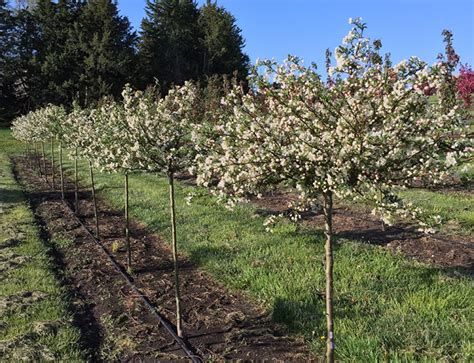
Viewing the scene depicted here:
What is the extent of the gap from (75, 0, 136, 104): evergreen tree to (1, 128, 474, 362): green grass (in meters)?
41.2

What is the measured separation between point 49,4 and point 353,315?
189ft

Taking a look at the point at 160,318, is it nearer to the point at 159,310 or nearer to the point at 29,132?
the point at 159,310

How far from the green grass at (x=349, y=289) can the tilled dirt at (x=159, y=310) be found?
0.27m

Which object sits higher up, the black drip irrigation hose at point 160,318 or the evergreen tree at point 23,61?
the evergreen tree at point 23,61

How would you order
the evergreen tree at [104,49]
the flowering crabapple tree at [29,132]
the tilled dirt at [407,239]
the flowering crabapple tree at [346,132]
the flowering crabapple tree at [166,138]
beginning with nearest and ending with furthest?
the flowering crabapple tree at [346,132] < the flowering crabapple tree at [166,138] < the tilled dirt at [407,239] < the flowering crabapple tree at [29,132] < the evergreen tree at [104,49]

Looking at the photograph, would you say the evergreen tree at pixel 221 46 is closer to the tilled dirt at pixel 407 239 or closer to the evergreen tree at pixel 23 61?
the evergreen tree at pixel 23 61

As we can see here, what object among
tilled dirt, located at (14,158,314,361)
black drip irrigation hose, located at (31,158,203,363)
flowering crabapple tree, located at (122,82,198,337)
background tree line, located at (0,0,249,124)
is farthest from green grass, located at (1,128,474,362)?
background tree line, located at (0,0,249,124)

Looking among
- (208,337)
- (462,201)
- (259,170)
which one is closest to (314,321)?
(208,337)

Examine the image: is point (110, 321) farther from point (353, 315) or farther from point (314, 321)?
point (353, 315)

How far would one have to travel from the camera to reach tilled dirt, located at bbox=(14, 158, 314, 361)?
5.73m

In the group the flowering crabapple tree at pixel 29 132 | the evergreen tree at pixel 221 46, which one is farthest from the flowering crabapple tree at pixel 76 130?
the evergreen tree at pixel 221 46

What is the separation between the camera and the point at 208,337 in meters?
6.10

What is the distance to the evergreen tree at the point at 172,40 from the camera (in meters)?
57.8

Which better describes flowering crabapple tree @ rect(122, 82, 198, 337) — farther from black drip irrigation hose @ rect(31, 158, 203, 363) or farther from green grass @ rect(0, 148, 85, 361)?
green grass @ rect(0, 148, 85, 361)
